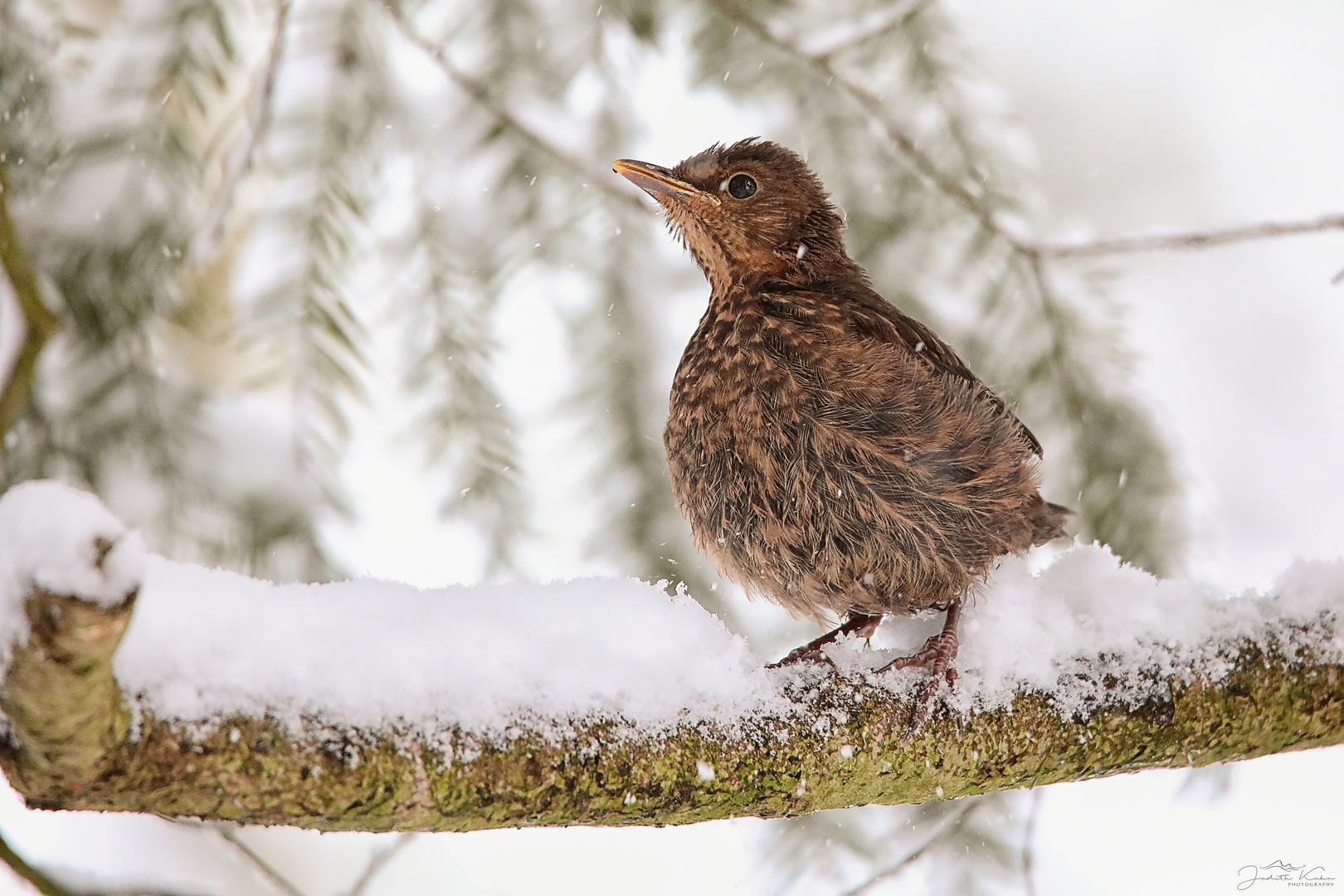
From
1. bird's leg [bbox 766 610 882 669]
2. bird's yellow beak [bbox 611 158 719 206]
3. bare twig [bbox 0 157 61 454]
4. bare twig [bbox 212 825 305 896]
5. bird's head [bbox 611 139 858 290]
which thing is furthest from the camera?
bird's head [bbox 611 139 858 290]

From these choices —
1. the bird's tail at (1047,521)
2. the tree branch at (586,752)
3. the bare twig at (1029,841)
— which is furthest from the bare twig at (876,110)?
the bare twig at (1029,841)

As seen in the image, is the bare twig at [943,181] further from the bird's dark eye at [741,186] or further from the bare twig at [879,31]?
the bird's dark eye at [741,186]

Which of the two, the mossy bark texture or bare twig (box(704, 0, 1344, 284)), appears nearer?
the mossy bark texture

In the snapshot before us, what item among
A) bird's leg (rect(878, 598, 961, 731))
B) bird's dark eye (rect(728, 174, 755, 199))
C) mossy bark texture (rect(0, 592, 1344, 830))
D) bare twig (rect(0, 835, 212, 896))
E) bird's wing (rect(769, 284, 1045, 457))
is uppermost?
bird's dark eye (rect(728, 174, 755, 199))

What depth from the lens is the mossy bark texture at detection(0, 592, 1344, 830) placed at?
44.1 inches

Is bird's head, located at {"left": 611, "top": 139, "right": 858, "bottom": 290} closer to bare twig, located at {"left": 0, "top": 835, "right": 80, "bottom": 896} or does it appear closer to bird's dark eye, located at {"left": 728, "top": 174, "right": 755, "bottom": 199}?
bird's dark eye, located at {"left": 728, "top": 174, "right": 755, "bottom": 199}

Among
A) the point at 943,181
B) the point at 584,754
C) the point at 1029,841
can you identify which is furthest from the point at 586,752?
the point at 943,181

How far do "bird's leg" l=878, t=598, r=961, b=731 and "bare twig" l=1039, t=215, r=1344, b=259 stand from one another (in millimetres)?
1053

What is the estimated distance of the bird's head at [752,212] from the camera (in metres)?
2.66

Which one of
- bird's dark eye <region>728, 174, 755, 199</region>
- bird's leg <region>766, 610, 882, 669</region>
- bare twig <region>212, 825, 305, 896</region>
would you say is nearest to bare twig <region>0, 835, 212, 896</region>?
bare twig <region>212, 825, 305, 896</region>

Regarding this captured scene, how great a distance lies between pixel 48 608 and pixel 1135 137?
5.37 m

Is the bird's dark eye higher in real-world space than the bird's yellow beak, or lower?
higher

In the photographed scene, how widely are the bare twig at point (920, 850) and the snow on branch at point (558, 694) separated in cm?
66

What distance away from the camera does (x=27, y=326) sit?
1924mm
